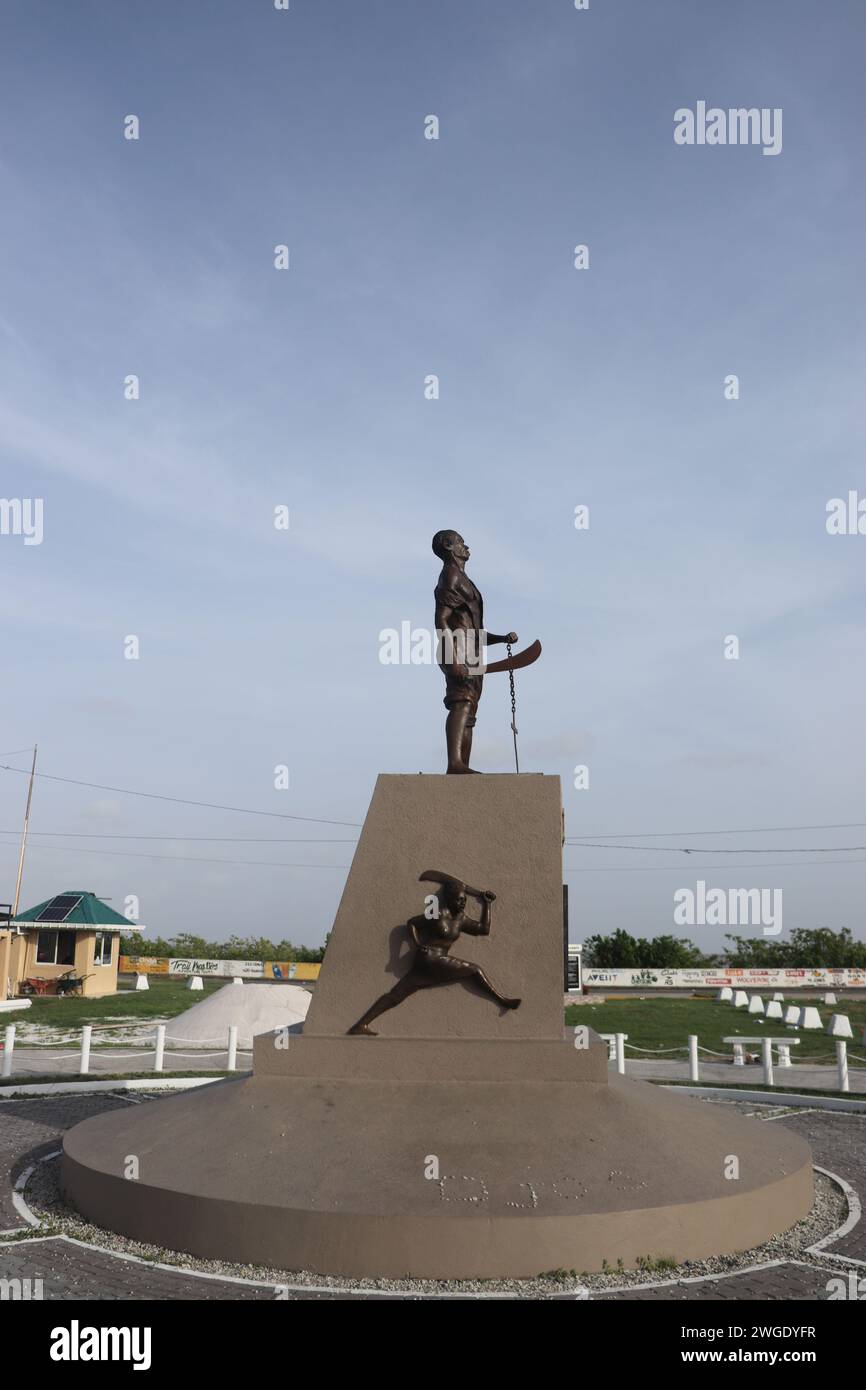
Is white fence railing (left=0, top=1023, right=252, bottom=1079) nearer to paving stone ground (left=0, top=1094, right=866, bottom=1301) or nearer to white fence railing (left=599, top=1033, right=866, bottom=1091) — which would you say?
white fence railing (left=599, top=1033, right=866, bottom=1091)

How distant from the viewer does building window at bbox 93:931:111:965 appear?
4538cm

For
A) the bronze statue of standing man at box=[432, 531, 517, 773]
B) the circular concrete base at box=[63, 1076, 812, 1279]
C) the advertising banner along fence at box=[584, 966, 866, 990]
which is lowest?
the advertising banner along fence at box=[584, 966, 866, 990]

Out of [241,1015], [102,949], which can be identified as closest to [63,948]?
[102,949]

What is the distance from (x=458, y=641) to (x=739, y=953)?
69.5 m

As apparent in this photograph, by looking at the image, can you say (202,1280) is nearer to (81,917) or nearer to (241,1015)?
(241,1015)

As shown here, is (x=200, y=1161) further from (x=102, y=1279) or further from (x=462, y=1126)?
(x=462, y=1126)

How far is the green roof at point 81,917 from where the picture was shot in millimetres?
43500

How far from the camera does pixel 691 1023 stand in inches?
1347

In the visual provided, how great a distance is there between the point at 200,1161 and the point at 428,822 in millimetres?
3681

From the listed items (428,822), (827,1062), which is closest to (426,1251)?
(428,822)

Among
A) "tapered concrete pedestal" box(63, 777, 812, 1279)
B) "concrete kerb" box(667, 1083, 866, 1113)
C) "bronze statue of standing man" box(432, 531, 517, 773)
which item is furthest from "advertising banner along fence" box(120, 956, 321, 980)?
"tapered concrete pedestal" box(63, 777, 812, 1279)

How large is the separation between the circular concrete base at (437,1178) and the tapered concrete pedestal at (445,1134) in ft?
0.06

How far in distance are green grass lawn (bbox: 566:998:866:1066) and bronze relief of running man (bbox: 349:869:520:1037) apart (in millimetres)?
16521
